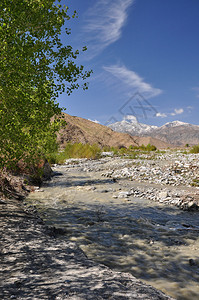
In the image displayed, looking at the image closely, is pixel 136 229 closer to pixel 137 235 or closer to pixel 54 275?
pixel 137 235

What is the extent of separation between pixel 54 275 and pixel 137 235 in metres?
3.50

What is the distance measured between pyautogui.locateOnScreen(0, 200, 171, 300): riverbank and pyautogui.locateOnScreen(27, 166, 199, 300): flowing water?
0.89 metres

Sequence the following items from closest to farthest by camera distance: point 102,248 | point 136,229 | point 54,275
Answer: point 54,275
point 102,248
point 136,229

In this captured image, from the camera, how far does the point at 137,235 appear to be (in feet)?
21.0

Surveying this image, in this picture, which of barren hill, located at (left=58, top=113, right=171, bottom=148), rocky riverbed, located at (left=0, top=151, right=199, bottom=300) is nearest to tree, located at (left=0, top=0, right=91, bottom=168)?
rocky riverbed, located at (left=0, top=151, right=199, bottom=300)

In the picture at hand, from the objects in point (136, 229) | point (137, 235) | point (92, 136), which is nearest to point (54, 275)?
point (137, 235)

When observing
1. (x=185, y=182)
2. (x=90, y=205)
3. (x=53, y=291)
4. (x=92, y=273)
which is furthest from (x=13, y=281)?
(x=185, y=182)

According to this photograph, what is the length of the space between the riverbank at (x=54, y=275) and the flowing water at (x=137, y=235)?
894mm

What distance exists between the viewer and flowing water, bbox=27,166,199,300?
4.35m

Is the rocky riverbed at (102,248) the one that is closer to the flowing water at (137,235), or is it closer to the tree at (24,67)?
the flowing water at (137,235)

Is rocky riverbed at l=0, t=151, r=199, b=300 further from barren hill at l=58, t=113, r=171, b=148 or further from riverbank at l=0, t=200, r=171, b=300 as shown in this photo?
barren hill at l=58, t=113, r=171, b=148

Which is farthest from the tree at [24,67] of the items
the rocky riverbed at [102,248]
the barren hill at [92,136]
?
the barren hill at [92,136]

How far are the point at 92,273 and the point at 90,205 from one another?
6.39 metres

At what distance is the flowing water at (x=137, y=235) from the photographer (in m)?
4.35
